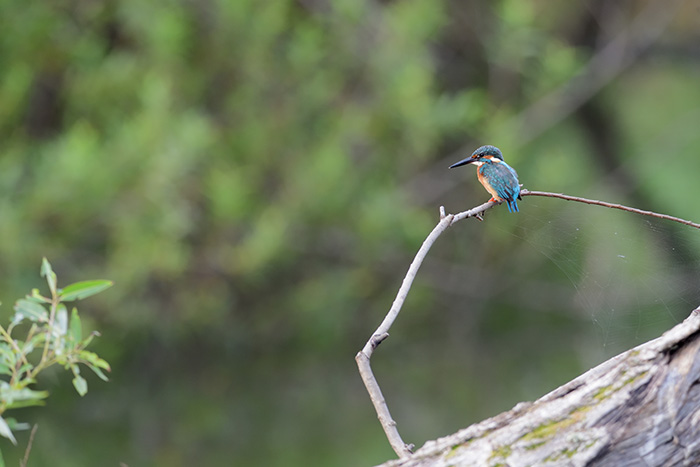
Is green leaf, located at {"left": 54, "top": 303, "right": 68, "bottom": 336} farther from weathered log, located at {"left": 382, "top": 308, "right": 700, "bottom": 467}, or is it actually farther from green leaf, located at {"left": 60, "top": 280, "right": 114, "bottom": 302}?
weathered log, located at {"left": 382, "top": 308, "right": 700, "bottom": 467}

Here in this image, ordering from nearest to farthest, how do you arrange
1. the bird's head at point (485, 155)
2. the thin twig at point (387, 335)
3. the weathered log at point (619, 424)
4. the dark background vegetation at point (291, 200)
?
the weathered log at point (619, 424) < the thin twig at point (387, 335) < the bird's head at point (485, 155) < the dark background vegetation at point (291, 200)

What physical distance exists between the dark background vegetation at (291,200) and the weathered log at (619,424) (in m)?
4.26

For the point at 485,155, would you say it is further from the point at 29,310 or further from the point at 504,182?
the point at 29,310

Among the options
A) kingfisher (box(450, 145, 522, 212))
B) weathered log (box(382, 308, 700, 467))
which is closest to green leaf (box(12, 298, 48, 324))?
weathered log (box(382, 308, 700, 467))

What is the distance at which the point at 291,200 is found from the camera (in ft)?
23.1

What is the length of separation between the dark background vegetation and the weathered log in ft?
14.0

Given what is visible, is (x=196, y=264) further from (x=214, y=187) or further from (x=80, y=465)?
(x=80, y=465)

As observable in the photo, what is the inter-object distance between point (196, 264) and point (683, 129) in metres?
5.52

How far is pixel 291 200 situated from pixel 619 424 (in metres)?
5.97

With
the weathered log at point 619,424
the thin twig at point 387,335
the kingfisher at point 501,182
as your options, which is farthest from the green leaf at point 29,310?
the kingfisher at point 501,182

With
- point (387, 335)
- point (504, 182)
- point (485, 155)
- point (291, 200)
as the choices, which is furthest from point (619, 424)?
point (291, 200)

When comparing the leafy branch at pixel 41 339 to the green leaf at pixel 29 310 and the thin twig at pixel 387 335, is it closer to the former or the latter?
the green leaf at pixel 29 310

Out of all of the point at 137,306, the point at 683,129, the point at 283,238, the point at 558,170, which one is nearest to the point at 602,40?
the point at 683,129

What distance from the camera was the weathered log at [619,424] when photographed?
1.15 meters
